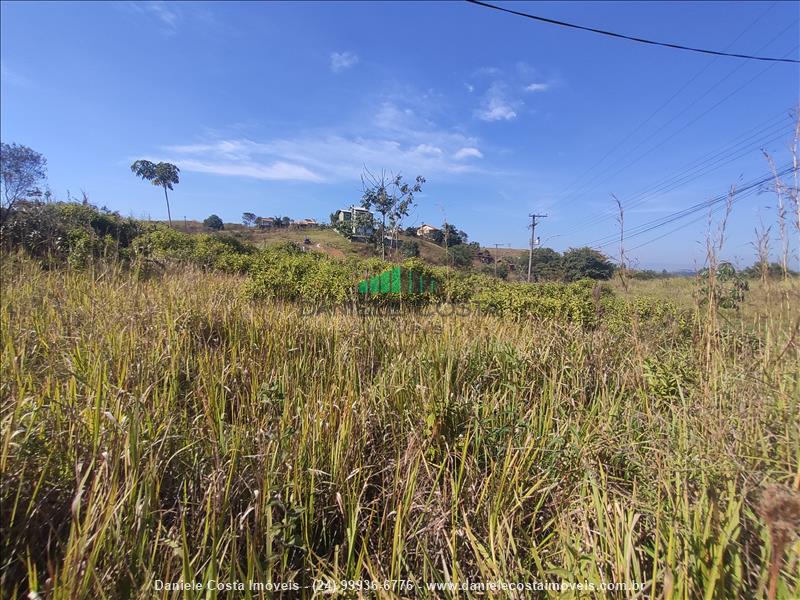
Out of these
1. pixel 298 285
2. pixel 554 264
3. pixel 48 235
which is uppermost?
pixel 554 264

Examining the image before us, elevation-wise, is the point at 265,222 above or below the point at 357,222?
above

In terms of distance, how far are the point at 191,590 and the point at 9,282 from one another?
4311 mm

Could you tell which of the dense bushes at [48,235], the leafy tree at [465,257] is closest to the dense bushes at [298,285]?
the dense bushes at [48,235]

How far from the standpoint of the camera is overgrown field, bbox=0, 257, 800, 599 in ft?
3.47

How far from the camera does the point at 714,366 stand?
198cm

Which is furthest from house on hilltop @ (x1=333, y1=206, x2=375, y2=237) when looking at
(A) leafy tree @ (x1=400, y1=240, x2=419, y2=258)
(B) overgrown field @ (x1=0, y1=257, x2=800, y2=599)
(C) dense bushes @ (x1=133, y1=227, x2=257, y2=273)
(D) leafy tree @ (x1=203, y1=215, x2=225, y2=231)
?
(D) leafy tree @ (x1=203, y1=215, x2=225, y2=231)

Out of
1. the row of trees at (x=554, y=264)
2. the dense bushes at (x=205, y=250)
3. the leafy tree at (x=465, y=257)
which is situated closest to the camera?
the dense bushes at (x=205, y=250)

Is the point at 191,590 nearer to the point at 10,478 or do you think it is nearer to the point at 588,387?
the point at 10,478

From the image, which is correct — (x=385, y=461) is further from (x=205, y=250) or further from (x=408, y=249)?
(x=205, y=250)

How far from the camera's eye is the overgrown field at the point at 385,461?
3.47 ft

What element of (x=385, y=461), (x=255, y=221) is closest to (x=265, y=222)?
(x=255, y=221)

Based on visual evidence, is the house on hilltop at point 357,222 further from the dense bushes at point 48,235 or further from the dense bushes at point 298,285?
the dense bushes at point 48,235

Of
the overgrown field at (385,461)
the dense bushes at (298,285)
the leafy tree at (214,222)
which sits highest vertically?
the leafy tree at (214,222)

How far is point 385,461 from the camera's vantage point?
1701mm
